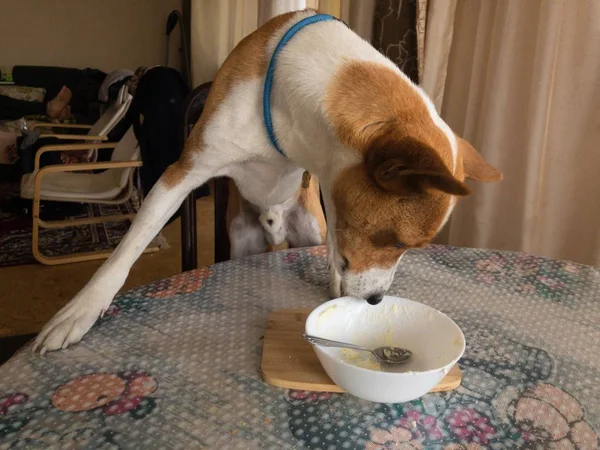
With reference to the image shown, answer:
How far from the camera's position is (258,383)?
28.3 inches

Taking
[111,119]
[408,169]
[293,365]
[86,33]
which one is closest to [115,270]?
[293,365]

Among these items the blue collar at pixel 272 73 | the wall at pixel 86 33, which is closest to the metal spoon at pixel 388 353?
the blue collar at pixel 272 73

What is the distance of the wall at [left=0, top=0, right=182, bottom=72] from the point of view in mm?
4961

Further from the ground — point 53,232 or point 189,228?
point 189,228

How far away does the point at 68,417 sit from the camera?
63 cm

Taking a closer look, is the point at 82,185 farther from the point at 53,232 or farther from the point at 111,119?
the point at 111,119

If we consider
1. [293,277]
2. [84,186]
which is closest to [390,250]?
[293,277]

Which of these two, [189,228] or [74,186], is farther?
[74,186]

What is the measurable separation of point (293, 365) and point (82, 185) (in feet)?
8.66

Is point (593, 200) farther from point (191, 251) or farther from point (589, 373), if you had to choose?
point (191, 251)

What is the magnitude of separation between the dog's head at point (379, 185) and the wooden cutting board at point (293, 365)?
146mm

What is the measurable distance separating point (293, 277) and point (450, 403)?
47 centimetres

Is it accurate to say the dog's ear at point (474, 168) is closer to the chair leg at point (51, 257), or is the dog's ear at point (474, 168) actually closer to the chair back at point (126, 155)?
the chair leg at point (51, 257)

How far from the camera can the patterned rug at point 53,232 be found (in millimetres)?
2859
